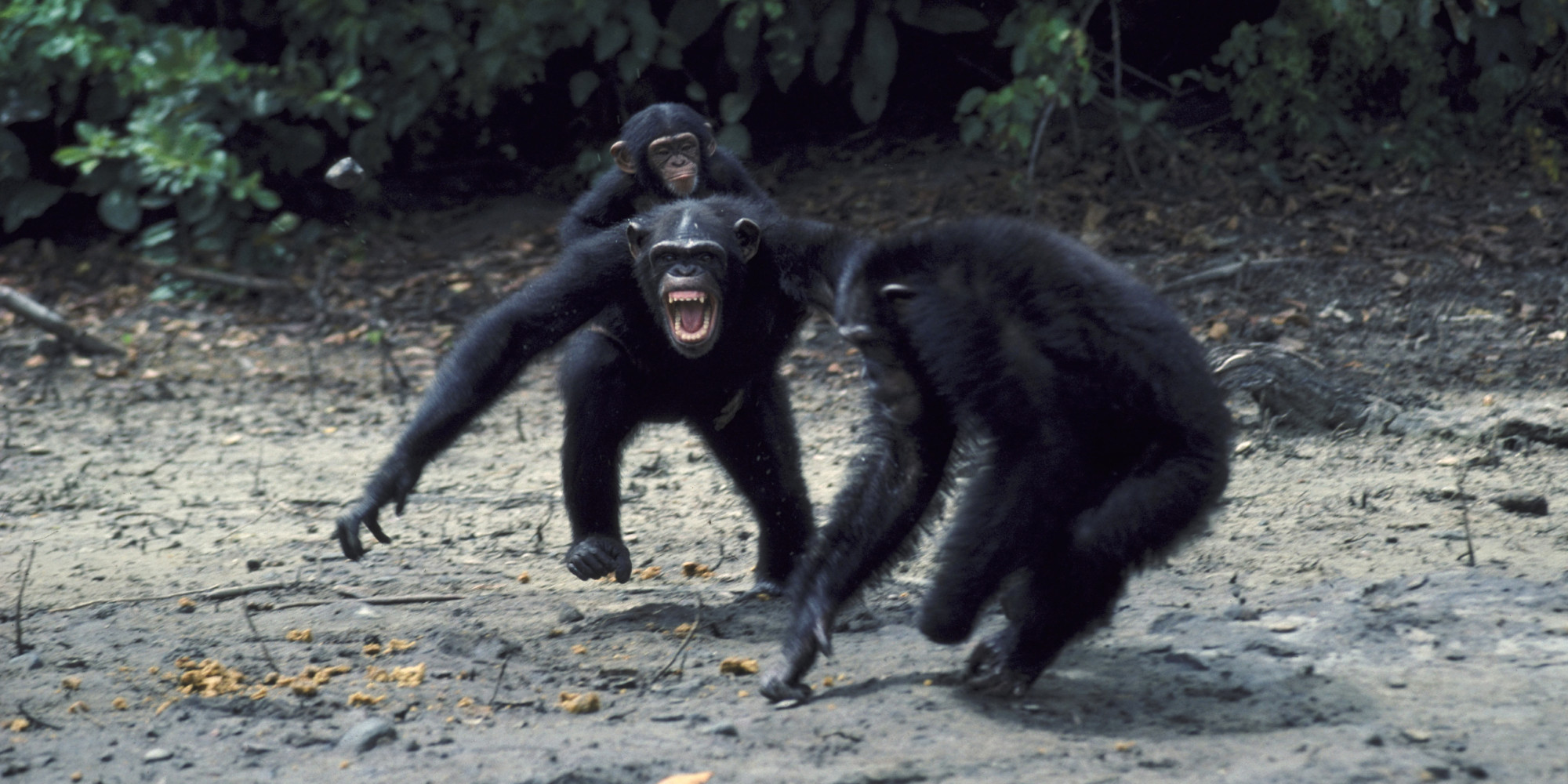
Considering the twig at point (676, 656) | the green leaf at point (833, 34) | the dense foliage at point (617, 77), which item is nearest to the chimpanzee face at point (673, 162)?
the twig at point (676, 656)

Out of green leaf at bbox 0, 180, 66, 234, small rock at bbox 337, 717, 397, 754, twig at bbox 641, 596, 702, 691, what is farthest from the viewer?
green leaf at bbox 0, 180, 66, 234

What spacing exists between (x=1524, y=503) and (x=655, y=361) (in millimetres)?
2682

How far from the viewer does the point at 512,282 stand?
873 centimetres

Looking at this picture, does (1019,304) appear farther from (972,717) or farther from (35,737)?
(35,737)

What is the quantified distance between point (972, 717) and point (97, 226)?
897 cm

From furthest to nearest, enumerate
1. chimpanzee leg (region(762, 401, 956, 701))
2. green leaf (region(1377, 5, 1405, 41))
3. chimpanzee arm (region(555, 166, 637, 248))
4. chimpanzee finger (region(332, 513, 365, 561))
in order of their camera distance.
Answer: green leaf (region(1377, 5, 1405, 41)), chimpanzee arm (region(555, 166, 637, 248)), chimpanzee finger (region(332, 513, 365, 561)), chimpanzee leg (region(762, 401, 956, 701))

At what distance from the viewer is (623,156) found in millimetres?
6078

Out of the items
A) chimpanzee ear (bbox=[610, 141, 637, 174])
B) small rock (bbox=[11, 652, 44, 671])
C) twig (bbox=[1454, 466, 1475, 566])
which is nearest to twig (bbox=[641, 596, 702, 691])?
small rock (bbox=[11, 652, 44, 671])

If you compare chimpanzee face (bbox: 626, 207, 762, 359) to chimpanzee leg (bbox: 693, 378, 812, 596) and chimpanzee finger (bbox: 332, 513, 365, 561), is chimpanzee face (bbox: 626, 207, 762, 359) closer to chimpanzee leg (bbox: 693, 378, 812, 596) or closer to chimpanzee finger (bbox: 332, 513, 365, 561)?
chimpanzee leg (bbox: 693, 378, 812, 596)

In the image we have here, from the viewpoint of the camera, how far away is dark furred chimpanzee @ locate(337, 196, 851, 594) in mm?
4297

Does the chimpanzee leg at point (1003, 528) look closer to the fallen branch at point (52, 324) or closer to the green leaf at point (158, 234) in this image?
the fallen branch at point (52, 324)

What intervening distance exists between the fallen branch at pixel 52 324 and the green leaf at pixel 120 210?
1142mm

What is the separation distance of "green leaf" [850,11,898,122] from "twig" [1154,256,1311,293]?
2.37m

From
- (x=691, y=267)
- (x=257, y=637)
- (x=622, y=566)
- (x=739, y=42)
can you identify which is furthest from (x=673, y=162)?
(x=739, y=42)
